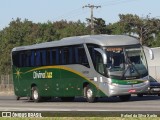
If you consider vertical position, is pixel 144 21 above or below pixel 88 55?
above

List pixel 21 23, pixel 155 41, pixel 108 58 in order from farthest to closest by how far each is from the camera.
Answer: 1. pixel 21 23
2. pixel 155 41
3. pixel 108 58

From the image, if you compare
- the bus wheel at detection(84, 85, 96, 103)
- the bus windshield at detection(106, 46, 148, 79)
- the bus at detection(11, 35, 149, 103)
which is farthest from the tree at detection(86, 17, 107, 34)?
the bus windshield at detection(106, 46, 148, 79)

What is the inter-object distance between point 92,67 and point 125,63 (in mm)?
1830

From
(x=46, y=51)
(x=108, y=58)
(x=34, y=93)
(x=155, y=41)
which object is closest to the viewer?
(x=108, y=58)

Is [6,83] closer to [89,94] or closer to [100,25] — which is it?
[89,94]

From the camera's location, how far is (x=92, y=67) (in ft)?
97.7

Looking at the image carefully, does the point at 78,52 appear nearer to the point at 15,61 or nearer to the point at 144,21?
the point at 15,61

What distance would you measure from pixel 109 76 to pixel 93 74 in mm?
1193

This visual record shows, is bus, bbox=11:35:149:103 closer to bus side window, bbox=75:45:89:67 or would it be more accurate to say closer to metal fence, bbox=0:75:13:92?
bus side window, bbox=75:45:89:67

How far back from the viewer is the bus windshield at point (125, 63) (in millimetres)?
28953

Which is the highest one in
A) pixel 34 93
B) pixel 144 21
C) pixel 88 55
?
pixel 144 21

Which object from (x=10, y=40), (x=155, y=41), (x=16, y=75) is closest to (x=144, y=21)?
(x=155, y=41)

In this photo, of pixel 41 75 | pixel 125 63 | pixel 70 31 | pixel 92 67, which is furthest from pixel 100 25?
pixel 125 63

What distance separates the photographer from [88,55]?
1173 inches
